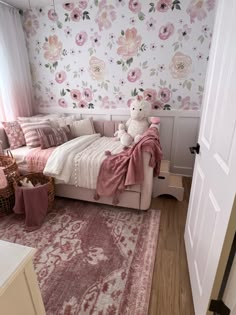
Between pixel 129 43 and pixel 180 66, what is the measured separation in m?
0.77

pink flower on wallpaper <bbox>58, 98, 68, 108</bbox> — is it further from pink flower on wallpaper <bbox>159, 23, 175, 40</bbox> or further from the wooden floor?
the wooden floor

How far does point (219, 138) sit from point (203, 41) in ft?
6.91

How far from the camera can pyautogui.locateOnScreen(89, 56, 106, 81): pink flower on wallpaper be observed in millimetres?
2844

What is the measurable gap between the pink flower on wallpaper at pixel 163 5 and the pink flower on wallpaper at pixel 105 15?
23.1 inches

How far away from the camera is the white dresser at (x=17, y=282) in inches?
22.5

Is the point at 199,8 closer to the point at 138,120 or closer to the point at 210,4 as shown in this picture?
the point at 210,4

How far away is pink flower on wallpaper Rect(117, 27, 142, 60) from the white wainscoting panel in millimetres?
781

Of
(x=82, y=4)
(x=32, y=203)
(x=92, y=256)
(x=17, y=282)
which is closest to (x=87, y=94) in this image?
(x=82, y=4)

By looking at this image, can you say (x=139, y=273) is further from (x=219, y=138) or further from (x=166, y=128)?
(x=166, y=128)

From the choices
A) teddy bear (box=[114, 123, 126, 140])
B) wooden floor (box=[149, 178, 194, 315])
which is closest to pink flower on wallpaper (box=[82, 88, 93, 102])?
teddy bear (box=[114, 123, 126, 140])

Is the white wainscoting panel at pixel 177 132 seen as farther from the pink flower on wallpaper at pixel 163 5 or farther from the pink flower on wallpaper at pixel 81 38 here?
the pink flower on wallpaper at pixel 163 5

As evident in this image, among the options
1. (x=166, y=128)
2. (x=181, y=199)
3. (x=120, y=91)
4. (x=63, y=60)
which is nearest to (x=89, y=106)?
(x=120, y=91)

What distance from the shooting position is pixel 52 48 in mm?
2932

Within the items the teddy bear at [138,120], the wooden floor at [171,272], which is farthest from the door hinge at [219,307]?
the teddy bear at [138,120]
